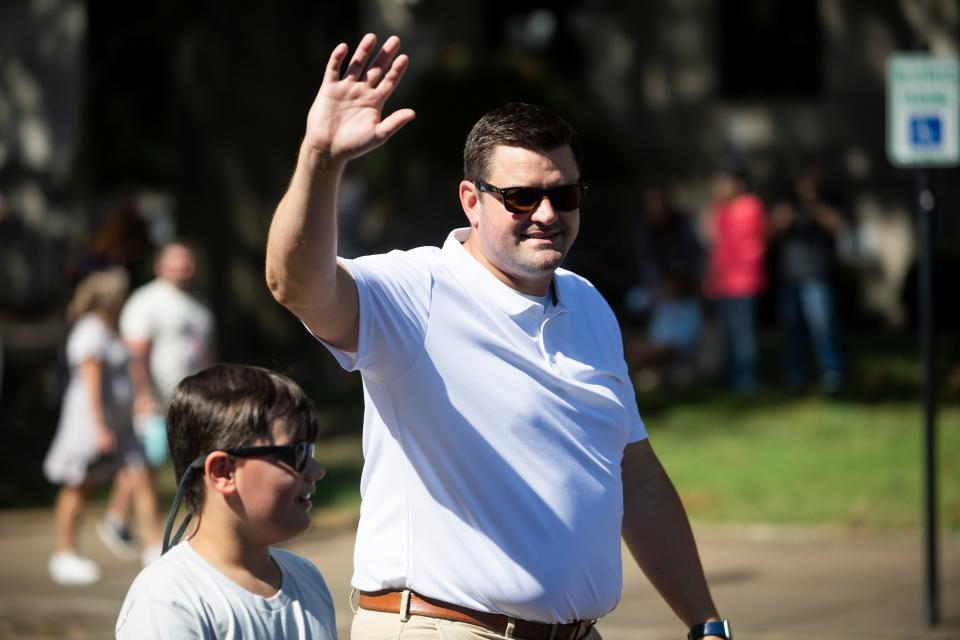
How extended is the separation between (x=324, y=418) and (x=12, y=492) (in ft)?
10.2

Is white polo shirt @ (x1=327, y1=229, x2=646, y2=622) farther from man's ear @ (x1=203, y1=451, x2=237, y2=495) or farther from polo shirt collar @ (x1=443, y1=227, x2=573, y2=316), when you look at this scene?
man's ear @ (x1=203, y1=451, x2=237, y2=495)

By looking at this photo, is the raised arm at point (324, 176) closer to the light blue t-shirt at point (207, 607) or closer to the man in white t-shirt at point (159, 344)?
the light blue t-shirt at point (207, 607)

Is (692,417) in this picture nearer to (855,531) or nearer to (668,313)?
(668,313)

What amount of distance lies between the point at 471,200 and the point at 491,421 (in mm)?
560

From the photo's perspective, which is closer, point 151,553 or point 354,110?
point 354,110

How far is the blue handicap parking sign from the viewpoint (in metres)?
8.28

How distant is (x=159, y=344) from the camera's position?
31.5ft

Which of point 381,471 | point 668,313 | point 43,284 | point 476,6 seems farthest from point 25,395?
point 43,284

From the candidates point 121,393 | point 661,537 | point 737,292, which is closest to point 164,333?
point 121,393

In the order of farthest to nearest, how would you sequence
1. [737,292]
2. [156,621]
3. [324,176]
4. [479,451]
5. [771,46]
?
1. [771,46]
2. [737,292]
3. [479,451]
4. [324,176]
5. [156,621]

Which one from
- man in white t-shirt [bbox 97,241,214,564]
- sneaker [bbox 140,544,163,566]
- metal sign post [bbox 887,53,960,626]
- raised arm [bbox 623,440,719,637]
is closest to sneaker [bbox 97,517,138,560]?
man in white t-shirt [bbox 97,241,214,564]

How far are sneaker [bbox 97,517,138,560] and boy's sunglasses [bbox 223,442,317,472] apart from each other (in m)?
6.89

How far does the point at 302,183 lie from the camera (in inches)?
122

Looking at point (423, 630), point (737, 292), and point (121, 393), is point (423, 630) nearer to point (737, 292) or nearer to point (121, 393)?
point (121, 393)
